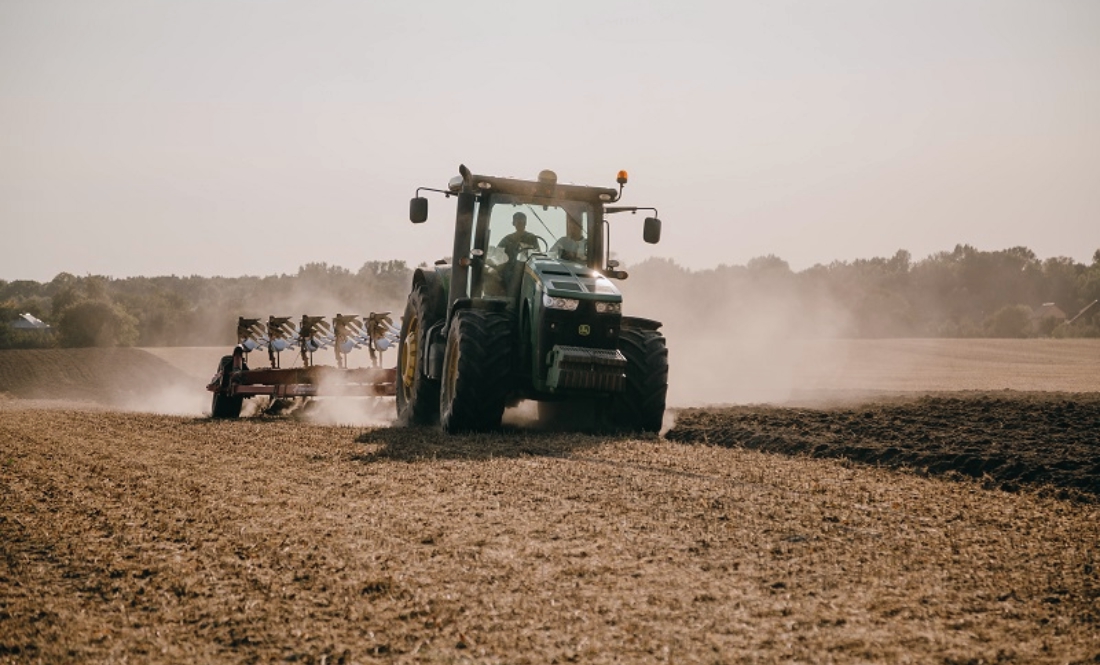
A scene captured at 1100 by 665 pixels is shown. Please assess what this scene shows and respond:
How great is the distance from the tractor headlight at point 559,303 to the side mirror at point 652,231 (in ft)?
5.68

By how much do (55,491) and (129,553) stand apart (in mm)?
2394

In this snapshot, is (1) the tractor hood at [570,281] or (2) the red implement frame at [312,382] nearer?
(1) the tractor hood at [570,281]

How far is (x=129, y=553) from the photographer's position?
21.3 feet

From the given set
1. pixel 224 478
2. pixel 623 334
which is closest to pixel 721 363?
pixel 623 334

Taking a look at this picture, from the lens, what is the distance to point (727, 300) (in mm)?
38562

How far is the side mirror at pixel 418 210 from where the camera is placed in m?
12.8

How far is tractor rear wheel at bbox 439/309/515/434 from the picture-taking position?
11992mm

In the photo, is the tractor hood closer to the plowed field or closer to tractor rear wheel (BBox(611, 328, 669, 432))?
tractor rear wheel (BBox(611, 328, 669, 432))

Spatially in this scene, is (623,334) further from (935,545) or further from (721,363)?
(721,363)

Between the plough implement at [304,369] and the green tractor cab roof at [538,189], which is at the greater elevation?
the green tractor cab roof at [538,189]

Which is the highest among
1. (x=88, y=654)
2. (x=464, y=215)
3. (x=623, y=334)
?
(x=464, y=215)

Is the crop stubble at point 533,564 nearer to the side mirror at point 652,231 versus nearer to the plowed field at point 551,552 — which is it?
the plowed field at point 551,552

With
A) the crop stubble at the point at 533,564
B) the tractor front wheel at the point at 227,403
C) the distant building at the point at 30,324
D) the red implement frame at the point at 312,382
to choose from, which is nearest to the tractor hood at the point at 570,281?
the crop stubble at the point at 533,564

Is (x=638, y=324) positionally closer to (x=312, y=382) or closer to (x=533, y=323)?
(x=533, y=323)
